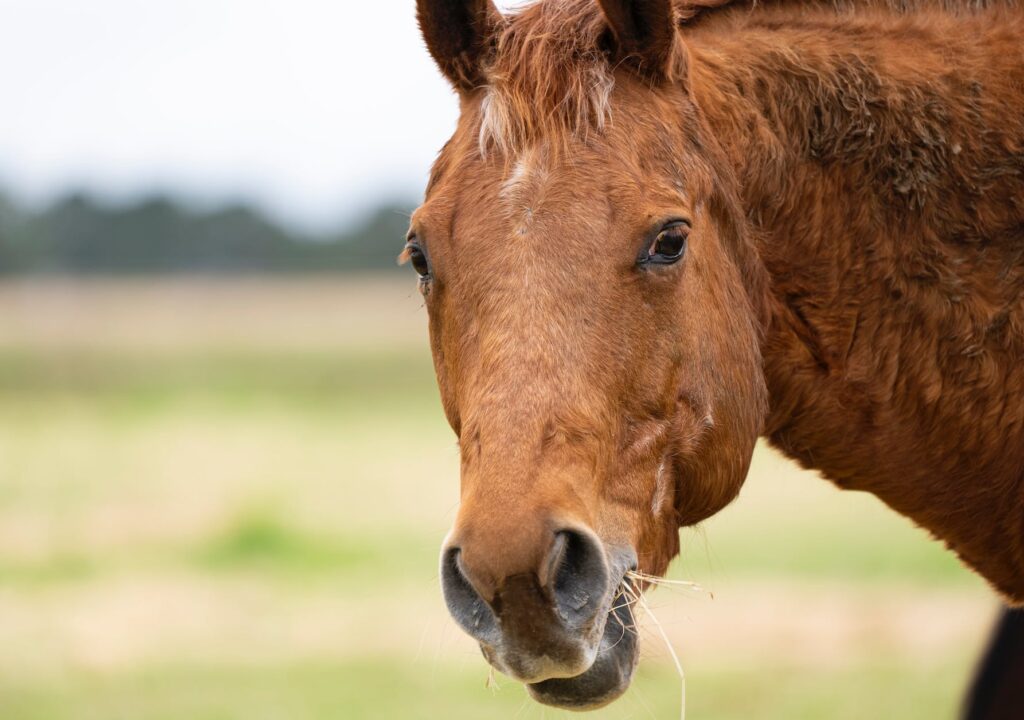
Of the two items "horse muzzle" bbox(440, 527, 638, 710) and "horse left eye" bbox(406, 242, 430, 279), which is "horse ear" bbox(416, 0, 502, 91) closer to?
"horse left eye" bbox(406, 242, 430, 279)

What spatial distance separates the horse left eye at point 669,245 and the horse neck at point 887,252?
0.44m

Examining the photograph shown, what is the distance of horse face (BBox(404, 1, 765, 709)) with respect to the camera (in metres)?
2.84

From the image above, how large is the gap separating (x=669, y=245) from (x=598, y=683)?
3.87 ft

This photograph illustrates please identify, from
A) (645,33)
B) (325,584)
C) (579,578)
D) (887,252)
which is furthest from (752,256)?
(325,584)

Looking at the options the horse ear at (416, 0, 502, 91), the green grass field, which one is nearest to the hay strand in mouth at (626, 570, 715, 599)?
the green grass field

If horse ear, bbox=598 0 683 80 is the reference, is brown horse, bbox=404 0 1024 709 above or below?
below

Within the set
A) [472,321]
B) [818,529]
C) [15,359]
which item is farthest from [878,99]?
[15,359]

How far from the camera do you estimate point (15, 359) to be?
99.4 ft

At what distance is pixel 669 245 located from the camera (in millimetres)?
3244

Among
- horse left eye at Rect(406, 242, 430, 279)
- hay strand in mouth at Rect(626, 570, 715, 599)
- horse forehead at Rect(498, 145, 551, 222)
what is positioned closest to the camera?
hay strand in mouth at Rect(626, 570, 715, 599)

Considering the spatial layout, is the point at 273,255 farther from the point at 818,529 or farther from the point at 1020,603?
the point at 1020,603

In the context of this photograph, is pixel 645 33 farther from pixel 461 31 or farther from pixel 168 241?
pixel 168 241

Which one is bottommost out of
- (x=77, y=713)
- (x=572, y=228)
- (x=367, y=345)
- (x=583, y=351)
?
(x=367, y=345)

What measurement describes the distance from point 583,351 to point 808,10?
63.1 inches
